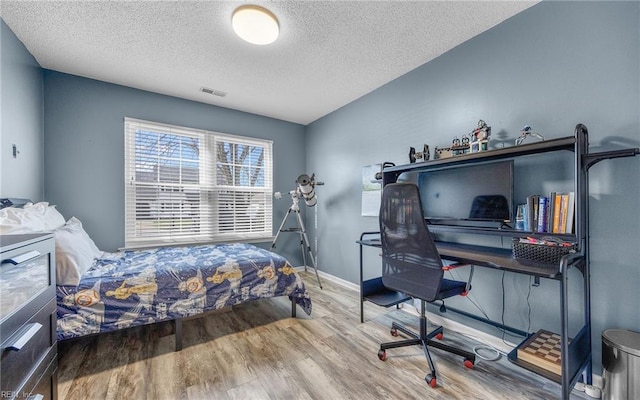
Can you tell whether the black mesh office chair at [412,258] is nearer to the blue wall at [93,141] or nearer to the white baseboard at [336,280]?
the white baseboard at [336,280]

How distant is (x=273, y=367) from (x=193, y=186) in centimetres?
258

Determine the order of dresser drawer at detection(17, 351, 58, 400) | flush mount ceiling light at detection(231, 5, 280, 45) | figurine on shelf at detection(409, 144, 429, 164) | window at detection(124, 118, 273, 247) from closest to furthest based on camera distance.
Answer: dresser drawer at detection(17, 351, 58, 400) < flush mount ceiling light at detection(231, 5, 280, 45) < figurine on shelf at detection(409, 144, 429, 164) < window at detection(124, 118, 273, 247)

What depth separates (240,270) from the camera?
7.55 ft

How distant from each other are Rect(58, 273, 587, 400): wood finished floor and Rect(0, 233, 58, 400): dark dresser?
551mm

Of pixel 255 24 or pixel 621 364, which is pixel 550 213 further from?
pixel 255 24

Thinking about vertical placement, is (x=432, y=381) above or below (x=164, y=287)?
below

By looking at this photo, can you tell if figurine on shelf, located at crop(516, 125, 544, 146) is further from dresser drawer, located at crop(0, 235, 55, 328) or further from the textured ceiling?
dresser drawer, located at crop(0, 235, 55, 328)

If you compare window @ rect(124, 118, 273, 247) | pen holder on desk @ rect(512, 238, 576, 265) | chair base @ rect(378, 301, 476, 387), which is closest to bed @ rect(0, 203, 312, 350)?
window @ rect(124, 118, 273, 247)

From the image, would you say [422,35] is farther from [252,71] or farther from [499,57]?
[252,71]

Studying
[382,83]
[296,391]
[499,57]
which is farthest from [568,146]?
[296,391]

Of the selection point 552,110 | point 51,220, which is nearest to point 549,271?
point 552,110

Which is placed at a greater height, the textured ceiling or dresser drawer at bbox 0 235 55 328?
the textured ceiling

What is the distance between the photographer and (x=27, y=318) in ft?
3.26

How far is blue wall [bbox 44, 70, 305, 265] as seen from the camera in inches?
107
